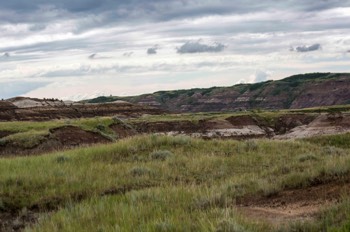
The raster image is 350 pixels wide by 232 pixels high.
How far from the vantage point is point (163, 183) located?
1391cm

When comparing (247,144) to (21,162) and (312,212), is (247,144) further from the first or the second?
(312,212)

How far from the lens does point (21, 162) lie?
1797cm

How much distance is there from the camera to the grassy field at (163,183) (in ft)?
27.4

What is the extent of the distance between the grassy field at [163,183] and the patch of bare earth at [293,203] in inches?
14.3

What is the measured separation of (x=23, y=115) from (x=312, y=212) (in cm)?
7158

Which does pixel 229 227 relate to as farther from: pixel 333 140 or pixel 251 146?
pixel 333 140

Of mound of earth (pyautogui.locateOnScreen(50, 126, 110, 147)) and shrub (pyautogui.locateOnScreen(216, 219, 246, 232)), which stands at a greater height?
shrub (pyautogui.locateOnScreen(216, 219, 246, 232))

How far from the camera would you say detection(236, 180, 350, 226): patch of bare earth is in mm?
8852

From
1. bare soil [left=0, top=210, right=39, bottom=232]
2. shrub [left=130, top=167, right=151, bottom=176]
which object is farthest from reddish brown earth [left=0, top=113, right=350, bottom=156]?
bare soil [left=0, top=210, right=39, bottom=232]

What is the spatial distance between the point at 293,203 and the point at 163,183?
4714 mm

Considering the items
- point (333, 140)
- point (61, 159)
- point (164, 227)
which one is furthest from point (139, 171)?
point (333, 140)

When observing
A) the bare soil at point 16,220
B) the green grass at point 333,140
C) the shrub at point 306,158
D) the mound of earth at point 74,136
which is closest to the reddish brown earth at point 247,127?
the mound of earth at point 74,136

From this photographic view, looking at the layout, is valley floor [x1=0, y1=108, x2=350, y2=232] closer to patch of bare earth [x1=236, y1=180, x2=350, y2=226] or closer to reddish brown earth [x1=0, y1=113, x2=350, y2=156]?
patch of bare earth [x1=236, y1=180, x2=350, y2=226]

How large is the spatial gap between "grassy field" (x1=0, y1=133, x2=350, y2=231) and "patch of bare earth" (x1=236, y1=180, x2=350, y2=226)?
36 cm
